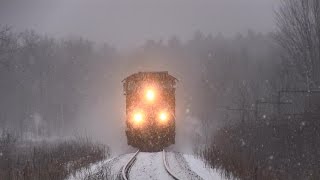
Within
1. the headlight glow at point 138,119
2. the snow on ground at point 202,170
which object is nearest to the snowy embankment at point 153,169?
the snow on ground at point 202,170

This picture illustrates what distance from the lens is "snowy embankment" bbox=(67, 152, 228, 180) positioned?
15290 mm

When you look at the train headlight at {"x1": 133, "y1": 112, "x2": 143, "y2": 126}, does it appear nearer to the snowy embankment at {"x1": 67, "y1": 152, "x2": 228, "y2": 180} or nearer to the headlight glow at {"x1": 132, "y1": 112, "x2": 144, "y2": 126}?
the headlight glow at {"x1": 132, "y1": 112, "x2": 144, "y2": 126}

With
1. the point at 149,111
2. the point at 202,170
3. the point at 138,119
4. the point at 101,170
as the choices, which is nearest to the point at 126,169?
the point at 101,170

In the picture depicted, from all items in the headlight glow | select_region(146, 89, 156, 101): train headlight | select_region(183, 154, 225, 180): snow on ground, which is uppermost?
select_region(146, 89, 156, 101): train headlight

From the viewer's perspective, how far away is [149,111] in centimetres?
2509

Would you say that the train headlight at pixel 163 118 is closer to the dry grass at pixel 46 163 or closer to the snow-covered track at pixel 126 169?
the dry grass at pixel 46 163

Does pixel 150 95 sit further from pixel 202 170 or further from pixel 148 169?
pixel 202 170

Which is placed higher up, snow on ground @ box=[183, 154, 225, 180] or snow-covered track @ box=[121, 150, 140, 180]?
snow-covered track @ box=[121, 150, 140, 180]

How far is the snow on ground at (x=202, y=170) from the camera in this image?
15447 mm

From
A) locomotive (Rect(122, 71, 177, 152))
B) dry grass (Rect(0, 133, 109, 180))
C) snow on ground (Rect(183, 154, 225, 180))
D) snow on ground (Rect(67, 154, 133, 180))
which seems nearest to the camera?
dry grass (Rect(0, 133, 109, 180))

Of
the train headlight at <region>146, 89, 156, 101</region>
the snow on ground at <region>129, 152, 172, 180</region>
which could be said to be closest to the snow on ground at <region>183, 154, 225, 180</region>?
the snow on ground at <region>129, 152, 172, 180</region>

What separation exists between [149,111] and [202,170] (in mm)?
8399

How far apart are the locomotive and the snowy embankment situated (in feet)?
9.10

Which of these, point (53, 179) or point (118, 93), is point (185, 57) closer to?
point (118, 93)
